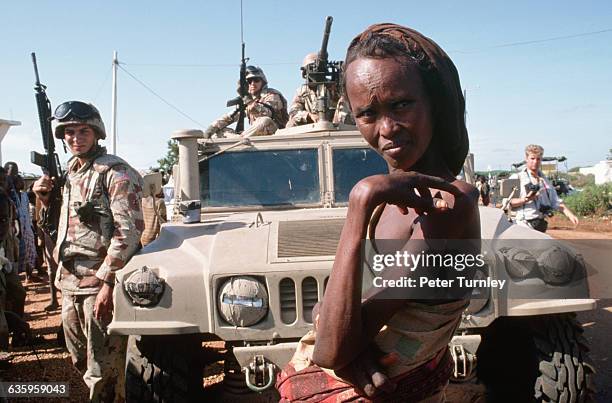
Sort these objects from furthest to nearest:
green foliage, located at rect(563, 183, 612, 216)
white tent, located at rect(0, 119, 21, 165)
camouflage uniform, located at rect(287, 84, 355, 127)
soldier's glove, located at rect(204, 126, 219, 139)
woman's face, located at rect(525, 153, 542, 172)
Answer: white tent, located at rect(0, 119, 21, 165) → green foliage, located at rect(563, 183, 612, 216) → woman's face, located at rect(525, 153, 542, 172) → soldier's glove, located at rect(204, 126, 219, 139) → camouflage uniform, located at rect(287, 84, 355, 127)

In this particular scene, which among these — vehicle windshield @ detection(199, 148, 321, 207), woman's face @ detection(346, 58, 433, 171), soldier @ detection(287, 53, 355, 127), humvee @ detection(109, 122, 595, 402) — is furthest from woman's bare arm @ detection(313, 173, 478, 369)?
soldier @ detection(287, 53, 355, 127)

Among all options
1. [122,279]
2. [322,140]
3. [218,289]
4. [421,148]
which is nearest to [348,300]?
[421,148]

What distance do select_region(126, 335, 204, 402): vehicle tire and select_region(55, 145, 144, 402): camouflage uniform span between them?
0.70ft

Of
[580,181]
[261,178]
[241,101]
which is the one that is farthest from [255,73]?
[580,181]

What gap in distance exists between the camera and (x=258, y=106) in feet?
16.0

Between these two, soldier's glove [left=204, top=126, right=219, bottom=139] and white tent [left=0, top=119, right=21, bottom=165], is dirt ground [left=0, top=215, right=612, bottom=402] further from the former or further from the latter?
white tent [left=0, top=119, right=21, bottom=165]

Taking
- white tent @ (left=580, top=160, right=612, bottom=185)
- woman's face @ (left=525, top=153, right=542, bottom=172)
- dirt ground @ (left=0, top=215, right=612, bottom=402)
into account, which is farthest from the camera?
white tent @ (left=580, top=160, right=612, bottom=185)

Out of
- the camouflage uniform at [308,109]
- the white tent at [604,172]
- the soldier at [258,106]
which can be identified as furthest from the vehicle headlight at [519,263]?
the white tent at [604,172]

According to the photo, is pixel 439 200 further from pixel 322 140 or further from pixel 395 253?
pixel 322 140

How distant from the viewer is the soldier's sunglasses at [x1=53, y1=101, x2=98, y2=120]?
2.66 meters

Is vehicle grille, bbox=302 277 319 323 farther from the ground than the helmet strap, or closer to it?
closer to it

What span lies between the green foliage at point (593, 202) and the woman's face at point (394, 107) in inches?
645

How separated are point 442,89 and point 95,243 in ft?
7.18

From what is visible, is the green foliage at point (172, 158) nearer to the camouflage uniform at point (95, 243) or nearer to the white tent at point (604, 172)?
the camouflage uniform at point (95, 243)
